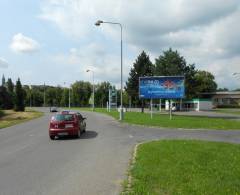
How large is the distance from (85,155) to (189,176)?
229 inches

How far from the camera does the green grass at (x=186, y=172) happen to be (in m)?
7.39

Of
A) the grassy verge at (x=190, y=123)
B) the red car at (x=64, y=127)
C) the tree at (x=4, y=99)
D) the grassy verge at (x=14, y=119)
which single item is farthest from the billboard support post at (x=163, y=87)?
the tree at (x=4, y=99)

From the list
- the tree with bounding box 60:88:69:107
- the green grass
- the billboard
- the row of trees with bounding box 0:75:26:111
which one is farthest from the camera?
the tree with bounding box 60:88:69:107

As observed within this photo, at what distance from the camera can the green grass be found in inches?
291

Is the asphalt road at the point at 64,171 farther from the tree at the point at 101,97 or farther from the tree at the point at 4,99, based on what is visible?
the tree at the point at 101,97

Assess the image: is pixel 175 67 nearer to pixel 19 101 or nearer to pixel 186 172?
pixel 19 101

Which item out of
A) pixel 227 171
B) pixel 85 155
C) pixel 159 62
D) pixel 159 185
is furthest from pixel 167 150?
pixel 159 62

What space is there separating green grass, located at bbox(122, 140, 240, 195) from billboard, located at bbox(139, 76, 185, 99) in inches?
1194

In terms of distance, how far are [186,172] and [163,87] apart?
35.4 meters

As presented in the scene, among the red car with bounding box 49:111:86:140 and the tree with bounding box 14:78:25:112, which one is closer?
the red car with bounding box 49:111:86:140

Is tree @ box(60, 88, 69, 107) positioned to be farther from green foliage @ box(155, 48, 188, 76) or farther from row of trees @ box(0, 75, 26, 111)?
green foliage @ box(155, 48, 188, 76)

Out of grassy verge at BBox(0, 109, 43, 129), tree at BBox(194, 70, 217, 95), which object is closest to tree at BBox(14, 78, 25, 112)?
grassy verge at BBox(0, 109, 43, 129)

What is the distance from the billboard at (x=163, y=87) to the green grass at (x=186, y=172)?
3033cm

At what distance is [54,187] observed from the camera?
27.1ft
